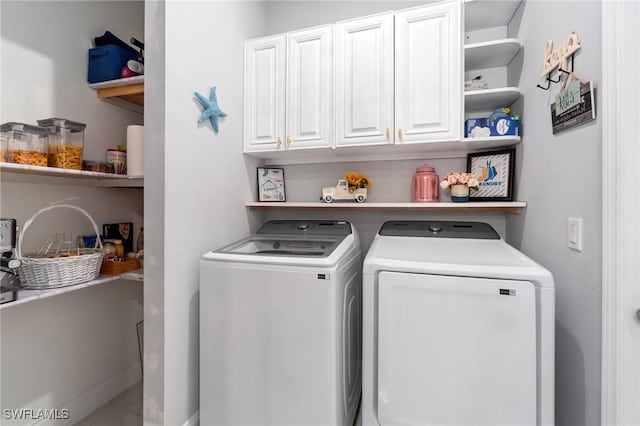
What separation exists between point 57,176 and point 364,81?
5.92ft

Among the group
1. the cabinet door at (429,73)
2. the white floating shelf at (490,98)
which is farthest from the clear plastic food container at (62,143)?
the white floating shelf at (490,98)

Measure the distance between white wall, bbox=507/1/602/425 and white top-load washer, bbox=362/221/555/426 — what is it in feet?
0.56

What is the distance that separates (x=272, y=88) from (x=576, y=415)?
2.35m

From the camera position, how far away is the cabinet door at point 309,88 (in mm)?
1886

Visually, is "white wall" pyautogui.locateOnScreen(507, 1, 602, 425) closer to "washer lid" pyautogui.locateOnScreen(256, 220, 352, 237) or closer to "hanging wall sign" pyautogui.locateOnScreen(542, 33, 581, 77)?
"hanging wall sign" pyautogui.locateOnScreen(542, 33, 581, 77)

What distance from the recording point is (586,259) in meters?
1.09

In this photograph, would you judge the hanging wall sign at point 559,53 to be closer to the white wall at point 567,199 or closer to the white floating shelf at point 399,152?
the white wall at point 567,199

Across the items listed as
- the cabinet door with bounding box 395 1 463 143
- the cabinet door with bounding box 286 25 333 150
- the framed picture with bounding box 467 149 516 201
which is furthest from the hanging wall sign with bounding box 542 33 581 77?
the cabinet door with bounding box 286 25 333 150

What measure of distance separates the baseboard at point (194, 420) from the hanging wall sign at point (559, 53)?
8.05 ft

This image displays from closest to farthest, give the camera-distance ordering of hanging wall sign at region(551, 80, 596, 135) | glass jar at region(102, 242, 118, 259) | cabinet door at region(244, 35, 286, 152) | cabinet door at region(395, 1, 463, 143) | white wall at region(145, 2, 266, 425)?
1. hanging wall sign at region(551, 80, 596, 135)
2. white wall at region(145, 2, 266, 425)
3. cabinet door at region(395, 1, 463, 143)
4. glass jar at region(102, 242, 118, 259)
5. cabinet door at region(244, 35, 286, 152)

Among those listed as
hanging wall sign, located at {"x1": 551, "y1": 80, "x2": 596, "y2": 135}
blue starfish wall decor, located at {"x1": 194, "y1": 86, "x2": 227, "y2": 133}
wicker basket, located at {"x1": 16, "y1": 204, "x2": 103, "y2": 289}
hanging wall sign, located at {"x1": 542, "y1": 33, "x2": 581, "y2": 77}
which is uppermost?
hanging wall sign, located at {"x1": 542, "y1": 33, "x2": 581, "y2": 77}

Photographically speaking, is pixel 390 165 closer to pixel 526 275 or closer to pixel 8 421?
pixel 526 275

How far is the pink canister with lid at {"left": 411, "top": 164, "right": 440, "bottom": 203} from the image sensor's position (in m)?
1.88

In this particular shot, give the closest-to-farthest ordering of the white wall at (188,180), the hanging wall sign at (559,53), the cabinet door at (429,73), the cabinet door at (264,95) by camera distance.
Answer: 1. the hanging wall sign at (559,53)
2. the white wall at (188,180)
3. the cabinet door at (429,73)
4. the cabinet door at (264,95)
